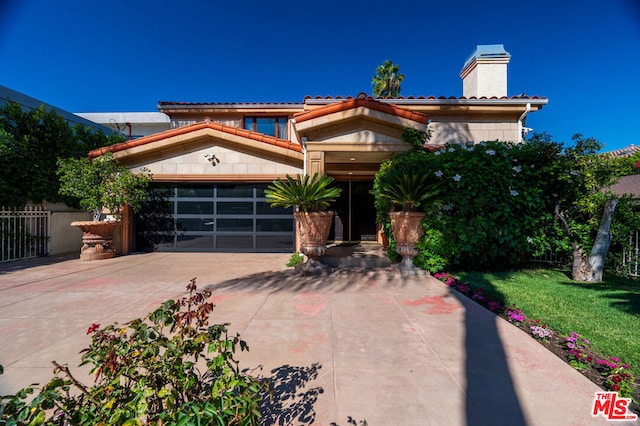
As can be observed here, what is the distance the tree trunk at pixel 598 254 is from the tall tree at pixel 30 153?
13536 mm

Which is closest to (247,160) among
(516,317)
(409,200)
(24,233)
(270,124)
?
(270,124)

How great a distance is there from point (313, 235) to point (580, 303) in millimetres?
4751

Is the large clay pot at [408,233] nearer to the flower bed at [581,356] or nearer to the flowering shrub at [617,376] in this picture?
the flower bed at [581,356]

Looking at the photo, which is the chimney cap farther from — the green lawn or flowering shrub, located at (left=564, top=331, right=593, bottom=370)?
flowering shrub, located at (left=564, top=331, right=593, bottom=370)

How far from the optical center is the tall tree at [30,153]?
303 inches

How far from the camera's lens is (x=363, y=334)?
3250 millimetres

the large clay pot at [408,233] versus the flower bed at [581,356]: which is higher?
the large clay pot at [408,233]

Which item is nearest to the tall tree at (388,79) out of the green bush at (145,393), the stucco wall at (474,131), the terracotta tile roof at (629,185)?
the stucco wall at (474,131)

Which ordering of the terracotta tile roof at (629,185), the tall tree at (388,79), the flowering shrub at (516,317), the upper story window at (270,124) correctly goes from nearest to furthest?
the flowering shrub at (516,317), the terracotta tile roof at (629,185), the upper story window at (270,124), the tall tree at (388,79)

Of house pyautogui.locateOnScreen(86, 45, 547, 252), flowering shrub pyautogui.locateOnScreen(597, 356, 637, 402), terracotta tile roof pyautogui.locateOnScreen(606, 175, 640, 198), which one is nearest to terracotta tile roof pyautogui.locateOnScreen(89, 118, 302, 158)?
house pyautogui.locateOnScreen(86, 45, 547, 252)

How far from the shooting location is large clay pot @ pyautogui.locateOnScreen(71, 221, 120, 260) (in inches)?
307

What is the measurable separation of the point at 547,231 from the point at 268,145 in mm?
7784

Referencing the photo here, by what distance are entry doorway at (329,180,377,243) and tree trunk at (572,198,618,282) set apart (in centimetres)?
617

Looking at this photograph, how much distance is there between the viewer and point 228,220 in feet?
31.4
